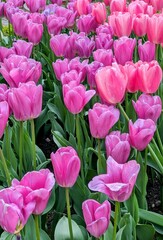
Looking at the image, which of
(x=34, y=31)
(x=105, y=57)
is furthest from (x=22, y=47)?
(x=105, y=57)

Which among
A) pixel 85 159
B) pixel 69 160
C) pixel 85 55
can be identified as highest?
pixel 69 160

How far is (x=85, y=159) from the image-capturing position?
176 cm

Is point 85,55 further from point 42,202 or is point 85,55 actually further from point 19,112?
point 42,202

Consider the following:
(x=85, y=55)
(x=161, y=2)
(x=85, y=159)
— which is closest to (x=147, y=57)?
(x=85, y=55)

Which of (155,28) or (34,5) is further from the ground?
(155,28)

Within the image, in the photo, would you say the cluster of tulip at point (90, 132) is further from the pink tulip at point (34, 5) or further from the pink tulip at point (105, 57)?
the pink tulip at point (34, 5)

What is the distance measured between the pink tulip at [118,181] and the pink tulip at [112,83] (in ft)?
1.24

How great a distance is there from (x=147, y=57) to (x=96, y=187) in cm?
99

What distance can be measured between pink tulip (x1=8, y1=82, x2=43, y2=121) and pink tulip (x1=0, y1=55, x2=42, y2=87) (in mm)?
254

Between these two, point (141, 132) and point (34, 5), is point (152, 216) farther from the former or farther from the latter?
point (34, 5)

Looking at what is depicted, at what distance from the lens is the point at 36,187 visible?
104 centimetres

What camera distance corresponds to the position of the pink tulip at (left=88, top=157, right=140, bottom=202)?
102cm

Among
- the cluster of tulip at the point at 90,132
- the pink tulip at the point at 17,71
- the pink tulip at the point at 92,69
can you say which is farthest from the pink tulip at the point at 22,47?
the pink tulip at the point at 92,69

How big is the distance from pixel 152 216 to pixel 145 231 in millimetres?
72
